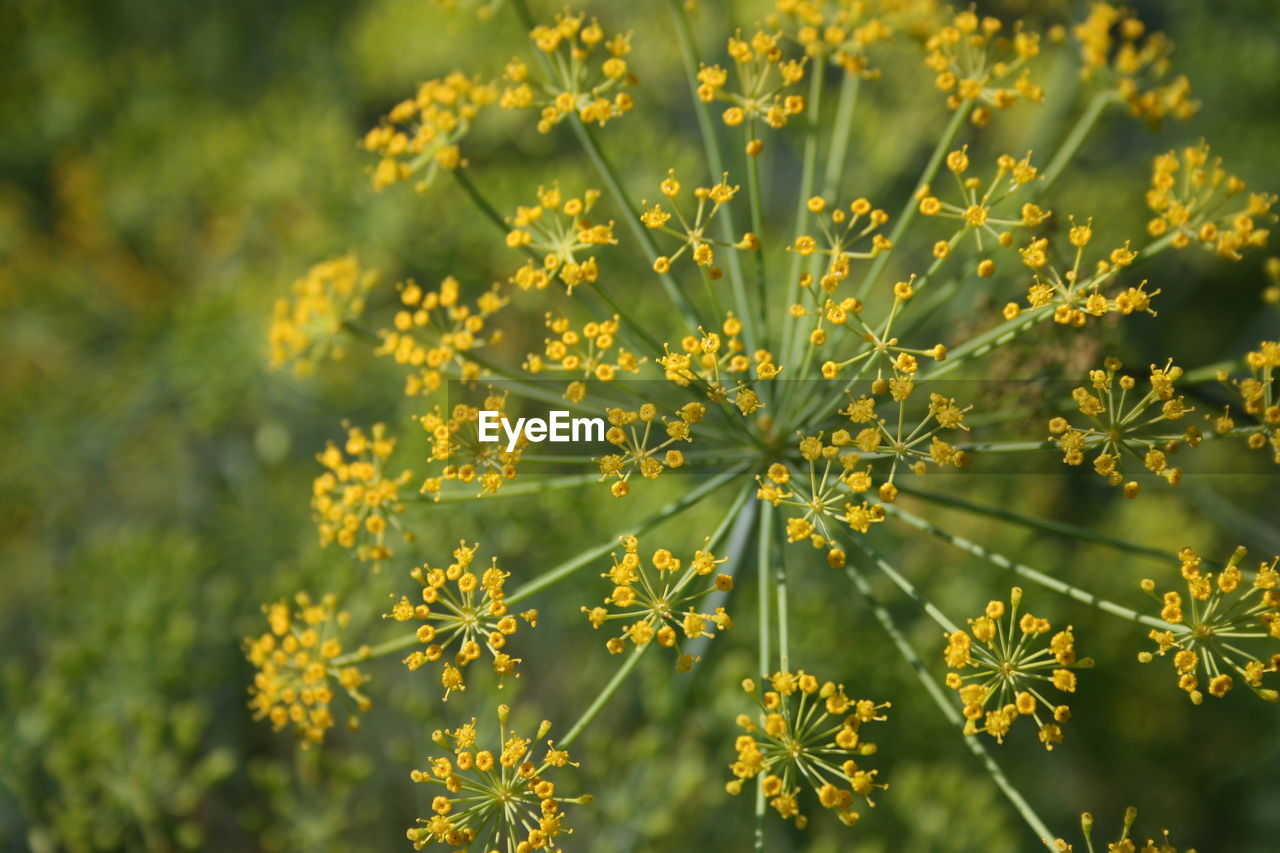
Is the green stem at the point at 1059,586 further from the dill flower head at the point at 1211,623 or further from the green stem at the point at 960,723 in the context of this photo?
the green stem at the point at 960,723

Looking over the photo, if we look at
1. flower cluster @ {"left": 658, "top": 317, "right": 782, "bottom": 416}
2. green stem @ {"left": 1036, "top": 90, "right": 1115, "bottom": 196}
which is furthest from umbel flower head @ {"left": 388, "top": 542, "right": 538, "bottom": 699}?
green stem @ {"left": 1036, "top": 90, "right": 1115, "bottom": 196}

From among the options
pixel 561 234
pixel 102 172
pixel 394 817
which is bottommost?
pixel 394 817

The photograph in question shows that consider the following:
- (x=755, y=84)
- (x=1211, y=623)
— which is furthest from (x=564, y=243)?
(x=1211, y=623)

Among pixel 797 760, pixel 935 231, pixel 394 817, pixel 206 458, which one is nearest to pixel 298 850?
pixel 394 817

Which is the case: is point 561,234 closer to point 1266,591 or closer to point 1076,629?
point 1266,591

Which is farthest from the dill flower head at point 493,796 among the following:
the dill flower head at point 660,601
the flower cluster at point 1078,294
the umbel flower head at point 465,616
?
the flower cluster at point 1078,294

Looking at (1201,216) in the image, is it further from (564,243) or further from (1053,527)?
(564,243)
